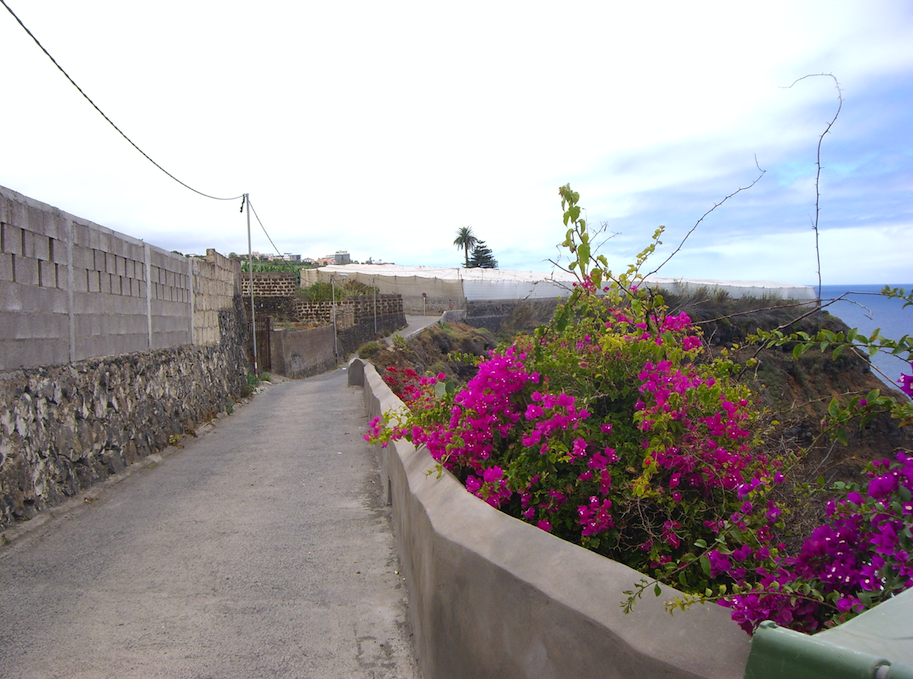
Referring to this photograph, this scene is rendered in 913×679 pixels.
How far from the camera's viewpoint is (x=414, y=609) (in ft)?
12.4

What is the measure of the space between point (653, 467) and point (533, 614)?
2.55 ft

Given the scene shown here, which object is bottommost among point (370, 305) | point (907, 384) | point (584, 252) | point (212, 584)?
point (212, 584)

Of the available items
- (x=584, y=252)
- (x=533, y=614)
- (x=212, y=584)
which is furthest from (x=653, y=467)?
(x=212, y=584)

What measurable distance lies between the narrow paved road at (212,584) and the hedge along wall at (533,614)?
757 mm

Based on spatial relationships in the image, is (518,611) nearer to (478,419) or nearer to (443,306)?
(478,419)

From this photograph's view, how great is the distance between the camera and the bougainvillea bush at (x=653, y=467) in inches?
72.0

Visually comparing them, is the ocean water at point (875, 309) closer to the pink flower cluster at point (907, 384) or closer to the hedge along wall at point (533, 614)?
the pink flower cluster at point (907, 384)

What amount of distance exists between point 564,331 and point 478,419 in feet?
2.52

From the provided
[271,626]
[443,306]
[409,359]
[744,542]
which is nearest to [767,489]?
[744,542]

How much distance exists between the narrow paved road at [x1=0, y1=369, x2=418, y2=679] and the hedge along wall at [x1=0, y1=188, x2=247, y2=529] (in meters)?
0.52

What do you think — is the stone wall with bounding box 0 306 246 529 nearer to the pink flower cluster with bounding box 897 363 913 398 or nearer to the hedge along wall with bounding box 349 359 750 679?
the hedge along wall with bounding box 349 359 750 679

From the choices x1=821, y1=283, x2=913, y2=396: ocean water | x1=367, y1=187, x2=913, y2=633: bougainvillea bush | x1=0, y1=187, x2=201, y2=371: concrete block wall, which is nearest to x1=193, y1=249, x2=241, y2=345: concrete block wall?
x1=0, y1=187, x2=201, y2=371: concrete block wall

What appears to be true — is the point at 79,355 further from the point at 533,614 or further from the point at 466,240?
the point at 466,240

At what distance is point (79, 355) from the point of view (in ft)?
25.0
